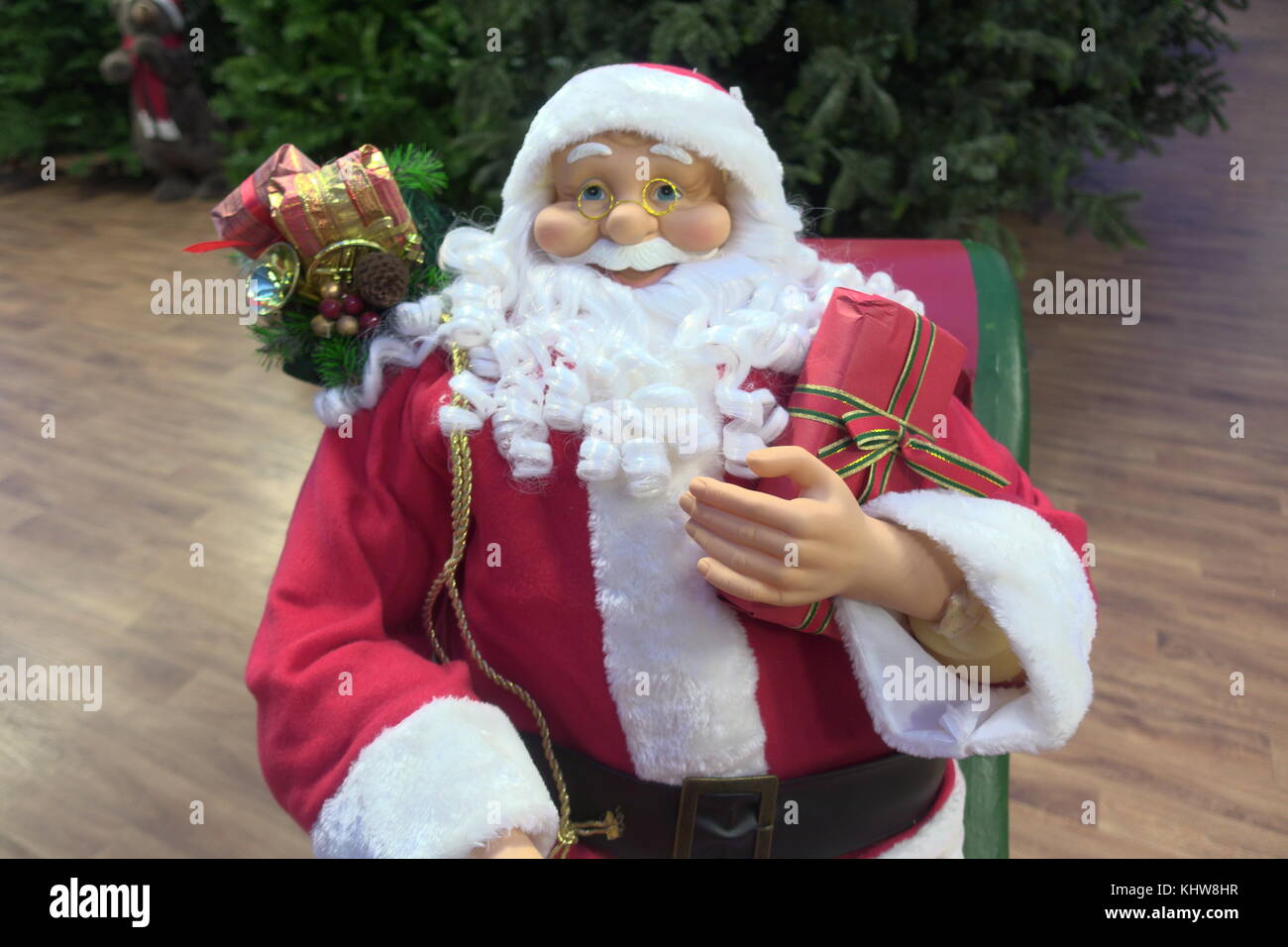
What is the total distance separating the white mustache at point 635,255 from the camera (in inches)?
36.8

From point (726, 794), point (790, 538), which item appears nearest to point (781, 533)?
point (790, 538)

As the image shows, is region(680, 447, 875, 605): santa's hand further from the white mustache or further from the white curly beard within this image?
the white mustache

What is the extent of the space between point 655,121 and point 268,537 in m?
1.46

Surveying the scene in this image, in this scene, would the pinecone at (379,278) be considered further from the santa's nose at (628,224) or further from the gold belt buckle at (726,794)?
the gold belt buckle at (726,794)

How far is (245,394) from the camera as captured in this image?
8.31ft

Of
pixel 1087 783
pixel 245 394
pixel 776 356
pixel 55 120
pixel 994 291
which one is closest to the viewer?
pixel 776 356

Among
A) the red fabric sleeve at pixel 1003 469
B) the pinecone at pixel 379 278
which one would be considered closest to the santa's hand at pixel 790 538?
the red fabric sleeve at pixel 1003 469

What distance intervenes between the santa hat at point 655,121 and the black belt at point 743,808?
1.88 ft

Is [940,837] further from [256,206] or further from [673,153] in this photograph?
[256,206]

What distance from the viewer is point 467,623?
983mm

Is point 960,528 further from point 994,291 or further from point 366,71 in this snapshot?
point 366,71

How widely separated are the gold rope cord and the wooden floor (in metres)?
0.78
